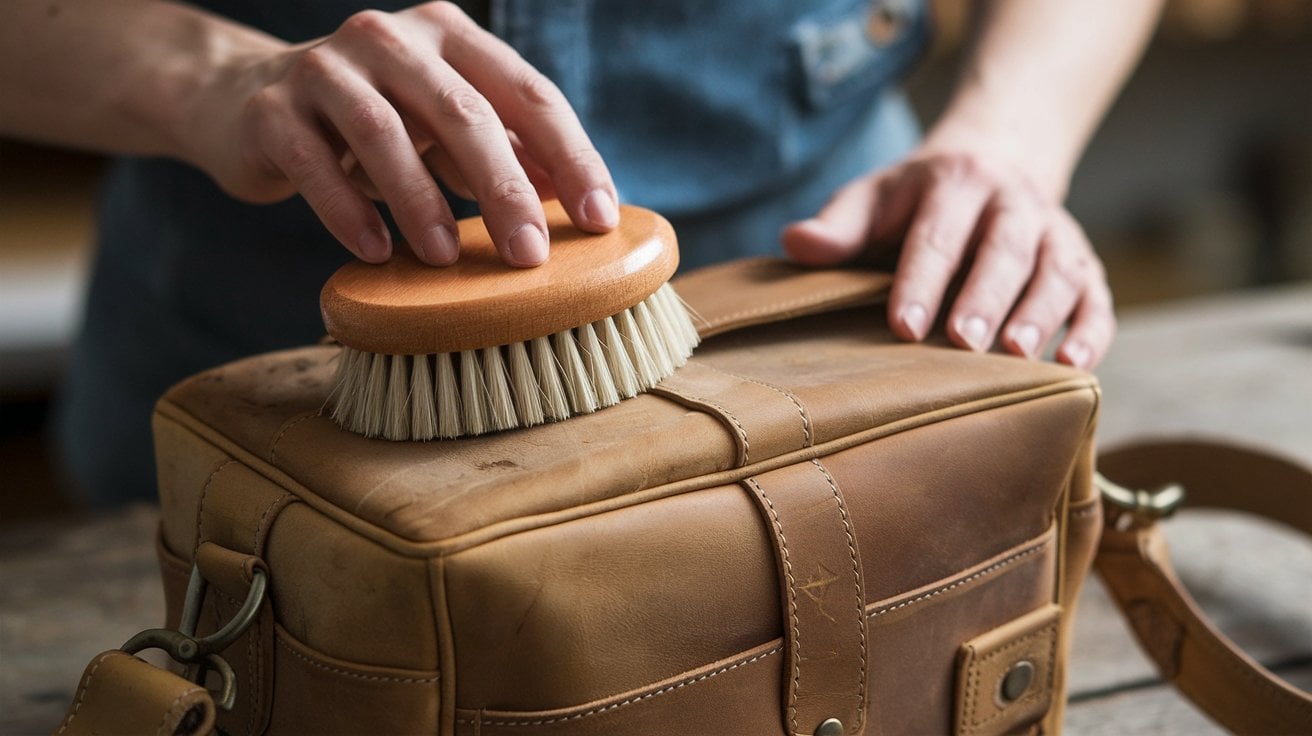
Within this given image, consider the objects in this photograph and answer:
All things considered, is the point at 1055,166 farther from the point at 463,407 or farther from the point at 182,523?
the point at 182,523

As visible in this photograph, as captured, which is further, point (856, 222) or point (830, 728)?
point (856, 222)

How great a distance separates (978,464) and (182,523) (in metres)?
0.50

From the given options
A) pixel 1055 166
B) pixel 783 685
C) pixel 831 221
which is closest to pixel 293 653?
pixel 783 685

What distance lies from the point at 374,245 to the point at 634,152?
0.42 metres

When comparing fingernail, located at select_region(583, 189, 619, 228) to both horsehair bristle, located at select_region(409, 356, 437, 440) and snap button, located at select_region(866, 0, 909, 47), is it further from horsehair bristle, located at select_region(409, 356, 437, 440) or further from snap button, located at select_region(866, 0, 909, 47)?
snap button, located at select_region(866, 0, 909, 47)

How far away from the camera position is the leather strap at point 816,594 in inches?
25.3

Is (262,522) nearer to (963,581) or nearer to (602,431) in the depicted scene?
(602,431)

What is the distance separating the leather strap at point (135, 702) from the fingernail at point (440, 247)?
10.4 inches

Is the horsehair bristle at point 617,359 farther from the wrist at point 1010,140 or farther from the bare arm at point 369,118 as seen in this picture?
the wrist at point 1010,140

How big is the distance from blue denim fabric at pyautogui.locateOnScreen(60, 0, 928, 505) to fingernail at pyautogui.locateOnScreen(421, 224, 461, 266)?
0.34 meters

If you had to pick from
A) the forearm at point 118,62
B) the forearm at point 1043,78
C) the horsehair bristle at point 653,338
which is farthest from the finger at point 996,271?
the forearm at point 118,62

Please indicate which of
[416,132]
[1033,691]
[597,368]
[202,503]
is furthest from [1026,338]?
[202,503]

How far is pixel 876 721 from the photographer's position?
2.31ft

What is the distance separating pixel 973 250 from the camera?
36.9 inches
